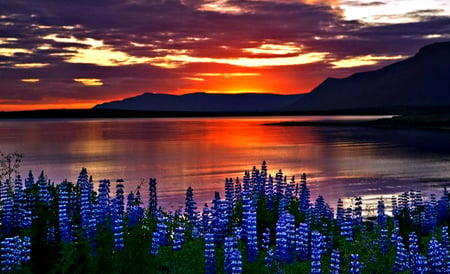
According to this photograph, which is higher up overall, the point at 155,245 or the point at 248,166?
the point at 155,245

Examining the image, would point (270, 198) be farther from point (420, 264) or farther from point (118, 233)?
point (420, 264)

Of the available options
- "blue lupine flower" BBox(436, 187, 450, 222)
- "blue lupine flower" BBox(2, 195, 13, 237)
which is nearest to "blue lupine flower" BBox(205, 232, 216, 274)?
"blue lupine flower" BBox(2, 195, 13, 237)

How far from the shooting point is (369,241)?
10523 millimetres

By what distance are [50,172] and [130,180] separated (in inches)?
384

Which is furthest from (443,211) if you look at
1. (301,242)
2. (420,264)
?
(420,264)

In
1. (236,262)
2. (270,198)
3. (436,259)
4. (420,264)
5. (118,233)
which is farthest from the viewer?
(270,198)

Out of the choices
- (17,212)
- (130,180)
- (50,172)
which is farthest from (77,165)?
(17,212)

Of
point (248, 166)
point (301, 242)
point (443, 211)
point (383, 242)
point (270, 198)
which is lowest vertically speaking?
point (248, 166)

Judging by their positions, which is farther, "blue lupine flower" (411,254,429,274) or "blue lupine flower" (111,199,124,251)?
"blue lupine flower" (111,199,124,251)

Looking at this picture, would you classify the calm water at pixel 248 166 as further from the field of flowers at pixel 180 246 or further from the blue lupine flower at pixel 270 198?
the field of flowers at pixel 180 246

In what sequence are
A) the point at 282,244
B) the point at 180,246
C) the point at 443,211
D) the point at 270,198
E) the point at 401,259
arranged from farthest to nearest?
the point at 443,211 < the point at 270,198 < the point at 282,244 < the point at 180,246 < the point at 401,259

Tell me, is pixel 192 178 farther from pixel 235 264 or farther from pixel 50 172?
pixel 235 264

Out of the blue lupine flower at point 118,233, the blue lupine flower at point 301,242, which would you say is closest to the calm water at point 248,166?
the blue lupine flower at point 118,233

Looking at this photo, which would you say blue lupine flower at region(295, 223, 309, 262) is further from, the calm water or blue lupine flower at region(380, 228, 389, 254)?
the calm water
